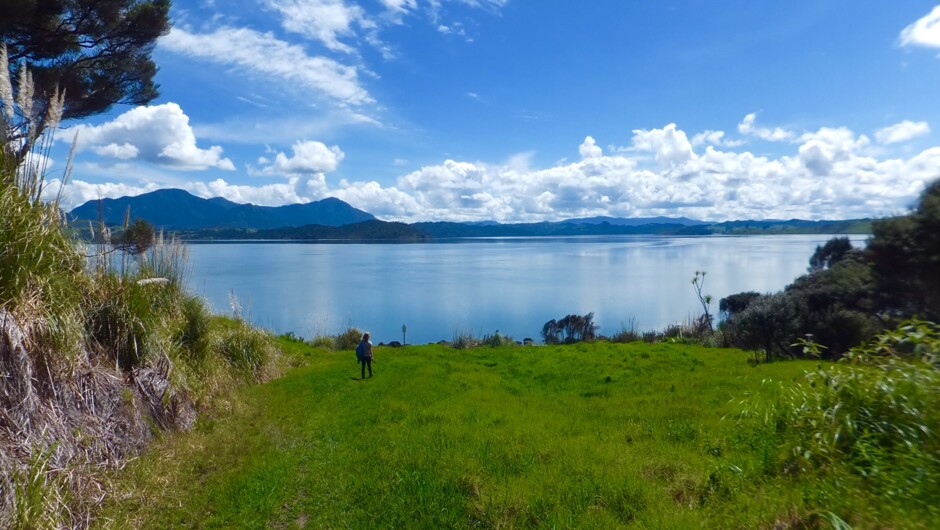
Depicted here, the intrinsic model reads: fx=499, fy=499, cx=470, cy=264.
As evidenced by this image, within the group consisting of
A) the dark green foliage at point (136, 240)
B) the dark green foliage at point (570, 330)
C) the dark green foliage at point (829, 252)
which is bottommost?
the dark green foliage at point (570, 330)

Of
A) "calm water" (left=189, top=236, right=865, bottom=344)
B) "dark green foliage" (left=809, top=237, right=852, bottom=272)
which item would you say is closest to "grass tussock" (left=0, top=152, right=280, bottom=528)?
"calm water" (left=189, top=236, right=865, bottom=344)

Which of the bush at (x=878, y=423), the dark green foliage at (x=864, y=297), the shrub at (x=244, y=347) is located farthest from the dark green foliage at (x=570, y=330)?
the bush at (x=878, y=423)

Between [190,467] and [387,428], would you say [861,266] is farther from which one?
[190,467]

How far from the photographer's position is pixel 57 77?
11375mm

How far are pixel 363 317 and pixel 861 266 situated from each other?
104 feet

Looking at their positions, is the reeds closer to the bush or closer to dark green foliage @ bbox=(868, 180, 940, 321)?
the bush

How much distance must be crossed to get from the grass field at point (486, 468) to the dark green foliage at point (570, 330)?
2163 cm

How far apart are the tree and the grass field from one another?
8.27 m

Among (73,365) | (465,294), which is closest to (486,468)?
(73,365)

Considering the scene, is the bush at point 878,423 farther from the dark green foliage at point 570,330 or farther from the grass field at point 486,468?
the dark green foliage at point 570,330

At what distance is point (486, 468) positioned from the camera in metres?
5.88

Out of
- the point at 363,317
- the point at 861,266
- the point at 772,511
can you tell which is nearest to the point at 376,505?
the point at 772,511

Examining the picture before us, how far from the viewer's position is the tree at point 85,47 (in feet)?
35.5

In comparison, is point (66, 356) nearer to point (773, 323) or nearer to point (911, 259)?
point (911, 259)
